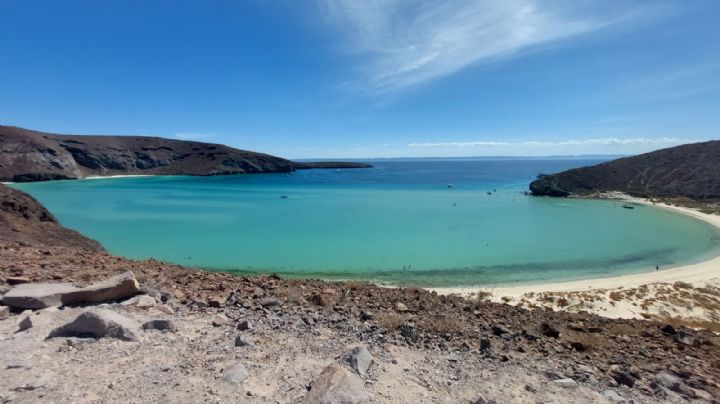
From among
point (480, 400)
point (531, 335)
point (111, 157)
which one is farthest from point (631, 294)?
point (111, 157)

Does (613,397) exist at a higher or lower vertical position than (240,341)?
lower

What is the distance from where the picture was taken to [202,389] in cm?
441

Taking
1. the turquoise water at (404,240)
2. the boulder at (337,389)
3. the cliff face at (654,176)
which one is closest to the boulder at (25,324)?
the boulder at (337,389)

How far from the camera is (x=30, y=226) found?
1541 cm

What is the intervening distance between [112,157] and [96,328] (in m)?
158

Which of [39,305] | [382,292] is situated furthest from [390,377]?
[39,305]

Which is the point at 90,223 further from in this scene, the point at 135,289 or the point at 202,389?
the point at 202,389

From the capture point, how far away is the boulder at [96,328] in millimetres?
5375

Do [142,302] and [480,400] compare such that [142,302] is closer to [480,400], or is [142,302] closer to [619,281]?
[480,400]

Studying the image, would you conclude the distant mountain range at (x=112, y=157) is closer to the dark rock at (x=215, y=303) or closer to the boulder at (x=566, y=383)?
the dark rock at (x=215, y=303)

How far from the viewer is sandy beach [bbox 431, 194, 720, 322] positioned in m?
13.9

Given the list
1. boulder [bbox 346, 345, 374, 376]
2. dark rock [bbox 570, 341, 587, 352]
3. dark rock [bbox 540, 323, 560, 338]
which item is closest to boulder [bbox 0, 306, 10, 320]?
boulder [bbox 346, 345, 374, 376]

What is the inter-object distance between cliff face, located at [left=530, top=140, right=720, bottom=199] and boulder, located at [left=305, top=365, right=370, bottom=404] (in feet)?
240

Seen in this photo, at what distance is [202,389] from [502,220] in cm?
4084
